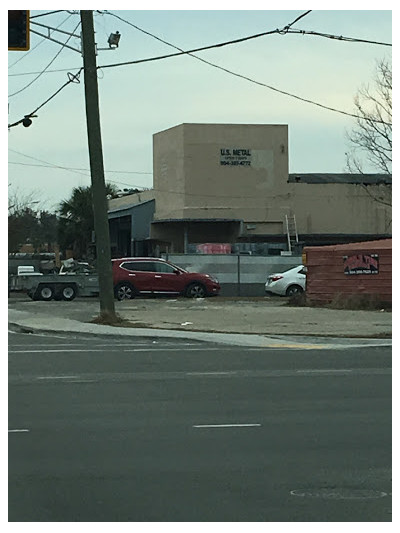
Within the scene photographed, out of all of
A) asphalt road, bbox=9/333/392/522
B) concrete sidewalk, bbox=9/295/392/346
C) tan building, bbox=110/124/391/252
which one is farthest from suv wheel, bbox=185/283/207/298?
asphalt road, bbox=9/333/392/522

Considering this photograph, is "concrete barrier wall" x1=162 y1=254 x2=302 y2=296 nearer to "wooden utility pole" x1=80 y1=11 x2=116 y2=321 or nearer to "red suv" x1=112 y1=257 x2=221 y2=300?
"red suv" x1=112 y1=257 x2=221 y2=300

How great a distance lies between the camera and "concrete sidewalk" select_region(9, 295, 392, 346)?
23.4 m

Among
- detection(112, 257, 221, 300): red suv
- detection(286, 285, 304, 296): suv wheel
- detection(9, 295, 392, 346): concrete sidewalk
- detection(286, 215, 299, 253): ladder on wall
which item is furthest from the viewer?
detection(286, 215, 299, 253): ladder on wall

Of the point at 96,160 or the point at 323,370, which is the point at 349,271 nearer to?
the point at 96,160

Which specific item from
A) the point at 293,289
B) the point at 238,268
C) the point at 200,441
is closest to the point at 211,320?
the point at 293,289

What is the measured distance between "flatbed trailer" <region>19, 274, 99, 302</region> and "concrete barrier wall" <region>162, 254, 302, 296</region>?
6.12 meters

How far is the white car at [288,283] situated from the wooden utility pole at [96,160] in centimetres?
1387

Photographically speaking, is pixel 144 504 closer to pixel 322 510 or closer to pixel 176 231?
pixel 322 510

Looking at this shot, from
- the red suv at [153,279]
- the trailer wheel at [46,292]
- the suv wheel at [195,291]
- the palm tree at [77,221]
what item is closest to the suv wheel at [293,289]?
the red suv at [153,279]

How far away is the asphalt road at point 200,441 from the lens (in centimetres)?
717

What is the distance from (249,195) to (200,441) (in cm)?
4663

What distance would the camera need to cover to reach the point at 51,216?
3135 inches

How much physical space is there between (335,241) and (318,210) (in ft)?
6.46

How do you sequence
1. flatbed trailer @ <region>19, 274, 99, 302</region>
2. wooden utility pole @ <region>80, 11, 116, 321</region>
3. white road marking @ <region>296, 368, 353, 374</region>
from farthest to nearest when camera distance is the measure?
flatbed trailer @ <region>19, 274, 99, 302</region>, wooden utility pole @ <region>80, 11, 116, 321</region>, white road marking @ <region>296, 368, 353, 374</region>
